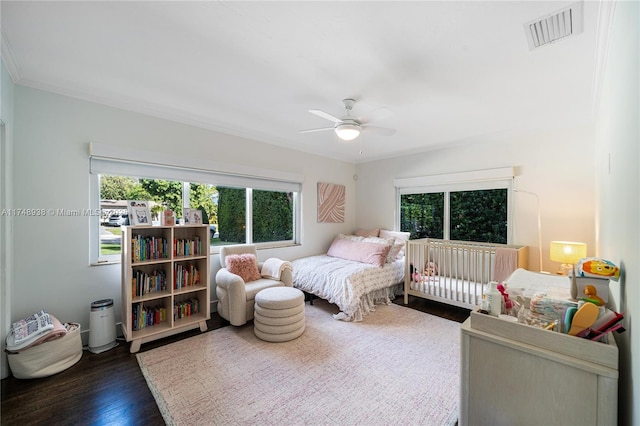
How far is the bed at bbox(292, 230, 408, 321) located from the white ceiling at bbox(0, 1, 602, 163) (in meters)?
1.89

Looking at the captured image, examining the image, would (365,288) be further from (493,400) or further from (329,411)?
(493,400)

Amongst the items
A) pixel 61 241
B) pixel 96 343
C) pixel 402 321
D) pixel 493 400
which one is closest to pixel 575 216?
pixel 402 321

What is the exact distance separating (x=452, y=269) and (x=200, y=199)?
3529mm

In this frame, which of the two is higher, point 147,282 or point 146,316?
point 147,282

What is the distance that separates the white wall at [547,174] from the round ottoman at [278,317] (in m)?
3.05

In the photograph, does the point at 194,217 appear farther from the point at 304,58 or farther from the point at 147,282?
the point at 304,58

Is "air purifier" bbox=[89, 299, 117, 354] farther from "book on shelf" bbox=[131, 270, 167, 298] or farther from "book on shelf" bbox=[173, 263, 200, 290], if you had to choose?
"book on shelf" bbox=[173, 263, 200, 290]

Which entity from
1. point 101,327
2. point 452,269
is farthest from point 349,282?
point 101,327

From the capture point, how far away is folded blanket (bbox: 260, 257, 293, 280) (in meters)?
3.25

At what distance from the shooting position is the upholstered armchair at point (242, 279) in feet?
9.11

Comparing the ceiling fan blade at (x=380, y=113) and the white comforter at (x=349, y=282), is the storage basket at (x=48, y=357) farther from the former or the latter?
the ceiling fan blade at (x=380, y=113)

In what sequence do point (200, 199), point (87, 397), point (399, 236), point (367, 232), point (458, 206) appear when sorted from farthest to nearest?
point (367, 232) → point (399, 236) → point (458, 206) → point (200, 199) → point (87, 397)

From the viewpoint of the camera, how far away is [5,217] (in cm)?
197

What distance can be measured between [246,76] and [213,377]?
242 centimetres
